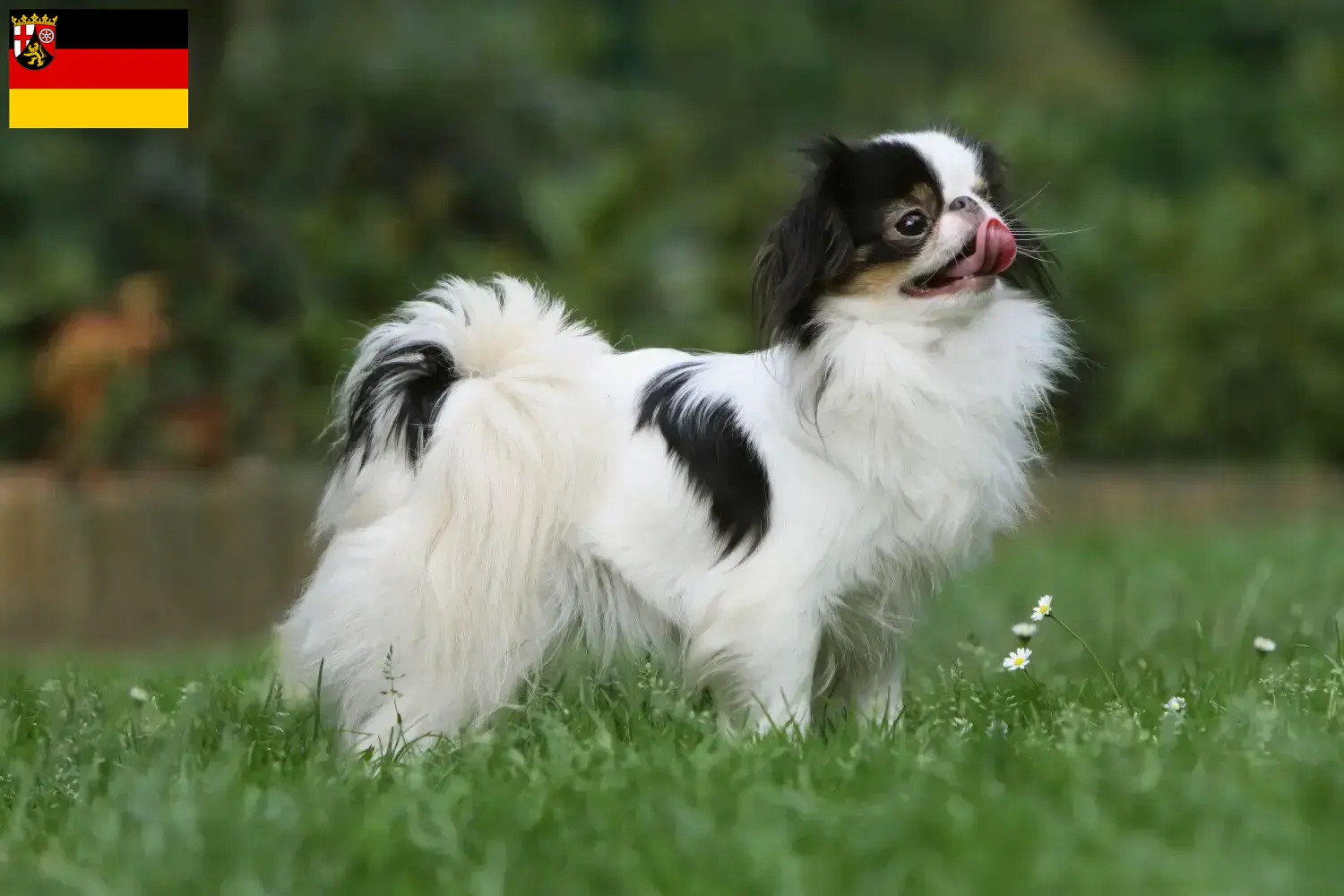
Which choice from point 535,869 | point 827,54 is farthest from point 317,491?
point 827,54

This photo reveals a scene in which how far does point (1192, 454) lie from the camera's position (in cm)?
956

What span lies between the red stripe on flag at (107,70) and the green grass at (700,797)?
2.70 meters

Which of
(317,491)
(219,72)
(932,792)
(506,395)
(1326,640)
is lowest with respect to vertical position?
(317,491)

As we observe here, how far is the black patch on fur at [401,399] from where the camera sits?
11.7 feet

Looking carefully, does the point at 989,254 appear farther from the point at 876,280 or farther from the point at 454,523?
the point at 454,523

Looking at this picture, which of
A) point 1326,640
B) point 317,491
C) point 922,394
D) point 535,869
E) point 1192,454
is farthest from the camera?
point 1192,454

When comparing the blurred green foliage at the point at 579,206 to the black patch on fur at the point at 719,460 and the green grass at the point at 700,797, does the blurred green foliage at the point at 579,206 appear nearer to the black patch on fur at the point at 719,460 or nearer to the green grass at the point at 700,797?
the black patch on fur at the point at 719,460

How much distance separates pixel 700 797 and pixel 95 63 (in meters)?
4.24

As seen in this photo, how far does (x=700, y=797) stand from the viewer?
2635mm

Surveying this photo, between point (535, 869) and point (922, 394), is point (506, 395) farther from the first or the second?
point (535, 869)

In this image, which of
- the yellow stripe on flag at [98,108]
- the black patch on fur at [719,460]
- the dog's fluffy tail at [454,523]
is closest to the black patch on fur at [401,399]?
the dog's fluffy tail at [454,523]

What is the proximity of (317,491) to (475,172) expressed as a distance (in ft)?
7.15

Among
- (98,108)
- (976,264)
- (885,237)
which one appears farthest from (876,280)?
(98,108)

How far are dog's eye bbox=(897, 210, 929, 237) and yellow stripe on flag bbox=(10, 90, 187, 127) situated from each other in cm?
385
